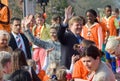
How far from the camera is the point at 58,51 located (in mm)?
9953

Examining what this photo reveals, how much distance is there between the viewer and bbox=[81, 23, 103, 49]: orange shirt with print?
36.4 feet

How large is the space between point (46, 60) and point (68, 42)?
168 cm

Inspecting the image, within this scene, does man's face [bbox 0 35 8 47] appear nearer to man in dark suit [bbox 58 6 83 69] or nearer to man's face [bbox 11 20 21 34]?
man in dark suit [bbox 58 6 83 69]

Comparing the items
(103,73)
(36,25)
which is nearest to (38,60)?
(36,25)

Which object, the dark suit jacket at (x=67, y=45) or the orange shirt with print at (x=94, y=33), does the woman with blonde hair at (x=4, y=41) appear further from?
the orange shirt with print at (x=94, y=33)

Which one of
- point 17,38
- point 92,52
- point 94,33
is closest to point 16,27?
point 17,38

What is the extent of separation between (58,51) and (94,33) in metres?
1.49

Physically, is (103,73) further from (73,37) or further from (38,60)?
(38,60)

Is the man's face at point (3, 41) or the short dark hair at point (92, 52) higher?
the short dark hair at point (92, 52)

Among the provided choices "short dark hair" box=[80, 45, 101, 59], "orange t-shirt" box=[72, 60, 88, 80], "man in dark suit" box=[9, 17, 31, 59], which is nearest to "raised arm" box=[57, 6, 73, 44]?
"man in dark suit" box=[9, 17, 31, 59]

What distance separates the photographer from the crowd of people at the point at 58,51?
19.7 feet

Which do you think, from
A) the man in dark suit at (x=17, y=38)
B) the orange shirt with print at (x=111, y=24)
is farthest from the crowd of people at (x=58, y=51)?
the orange shirt with print at (x=111, y=24)

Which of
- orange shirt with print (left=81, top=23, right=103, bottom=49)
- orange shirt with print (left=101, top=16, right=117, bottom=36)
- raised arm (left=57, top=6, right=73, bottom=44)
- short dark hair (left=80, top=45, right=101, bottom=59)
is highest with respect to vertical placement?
short dark hair (left=80, top=45, right=101, bottom=59)

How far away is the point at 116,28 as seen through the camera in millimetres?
16609
